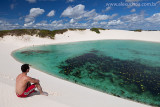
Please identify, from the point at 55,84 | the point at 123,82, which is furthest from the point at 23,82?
the point at 123,82

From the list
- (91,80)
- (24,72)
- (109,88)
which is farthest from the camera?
(91,80)

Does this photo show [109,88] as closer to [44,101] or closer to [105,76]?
[105,76]

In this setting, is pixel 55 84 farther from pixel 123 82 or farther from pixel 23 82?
pixel 123 82

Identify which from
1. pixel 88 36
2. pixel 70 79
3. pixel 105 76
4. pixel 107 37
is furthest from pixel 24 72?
pixel 107 37

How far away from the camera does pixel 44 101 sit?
17.0 ft

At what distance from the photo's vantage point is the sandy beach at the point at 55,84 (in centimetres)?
520

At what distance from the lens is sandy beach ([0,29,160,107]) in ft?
17.1

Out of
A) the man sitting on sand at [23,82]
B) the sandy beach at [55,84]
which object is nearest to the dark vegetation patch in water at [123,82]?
the sandy beach at [55,84]

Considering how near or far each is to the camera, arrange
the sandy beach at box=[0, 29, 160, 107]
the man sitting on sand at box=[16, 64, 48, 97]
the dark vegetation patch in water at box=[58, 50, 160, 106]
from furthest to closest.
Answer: the dark vegetation patch in water at box=[58, 50, 160, 106] → the sandy beach at box=[0, 29, 160, 107] → the man sitting on sand at box=[16, 64, 48, 97]

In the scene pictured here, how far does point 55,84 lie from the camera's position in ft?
28.0

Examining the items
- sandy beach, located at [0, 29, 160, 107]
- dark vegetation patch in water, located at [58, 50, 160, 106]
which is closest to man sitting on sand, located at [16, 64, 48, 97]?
sandy beach, located at [0, 29, 160, 107]

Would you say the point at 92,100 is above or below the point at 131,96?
above

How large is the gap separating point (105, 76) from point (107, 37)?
53.3m

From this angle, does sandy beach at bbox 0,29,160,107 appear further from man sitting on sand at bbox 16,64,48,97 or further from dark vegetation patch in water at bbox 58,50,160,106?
dark vegetation patch in water at bbox 58,50,160,106
